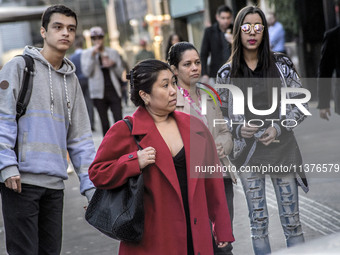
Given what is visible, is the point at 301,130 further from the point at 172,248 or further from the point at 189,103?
the point at 172,248

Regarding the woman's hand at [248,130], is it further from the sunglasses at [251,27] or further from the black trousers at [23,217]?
the black trousers at [23,217]

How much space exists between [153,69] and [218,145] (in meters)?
1.30

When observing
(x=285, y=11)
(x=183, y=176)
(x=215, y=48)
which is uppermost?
(x=215, y=48)

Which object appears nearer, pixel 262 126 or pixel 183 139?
pixel 183 139

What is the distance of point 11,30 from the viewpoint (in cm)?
7425

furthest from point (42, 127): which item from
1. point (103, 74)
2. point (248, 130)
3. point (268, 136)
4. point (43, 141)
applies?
point (103, 74)

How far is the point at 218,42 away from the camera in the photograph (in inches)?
391

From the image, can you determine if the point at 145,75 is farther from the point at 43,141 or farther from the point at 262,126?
the point at 262,126

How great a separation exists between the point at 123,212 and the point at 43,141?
2.88 ft

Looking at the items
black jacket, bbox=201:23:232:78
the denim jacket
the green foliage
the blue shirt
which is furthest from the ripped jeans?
the green foliage

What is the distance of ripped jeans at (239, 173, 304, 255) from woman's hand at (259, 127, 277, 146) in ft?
0.80

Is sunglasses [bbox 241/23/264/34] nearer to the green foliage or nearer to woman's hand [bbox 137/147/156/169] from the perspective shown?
woman's hand [bbox 137/147/156/169]

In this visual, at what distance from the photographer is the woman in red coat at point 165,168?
3963 millimetres

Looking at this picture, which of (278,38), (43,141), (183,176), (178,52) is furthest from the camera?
(278,38)
